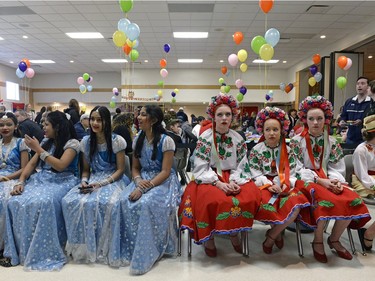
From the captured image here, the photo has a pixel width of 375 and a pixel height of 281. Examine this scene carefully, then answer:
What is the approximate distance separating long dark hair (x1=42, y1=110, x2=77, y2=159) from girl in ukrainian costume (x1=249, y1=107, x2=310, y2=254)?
5.56 ft

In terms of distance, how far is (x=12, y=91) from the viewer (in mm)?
15000

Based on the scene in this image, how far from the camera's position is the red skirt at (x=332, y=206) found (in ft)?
8.06

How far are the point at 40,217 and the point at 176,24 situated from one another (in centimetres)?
687

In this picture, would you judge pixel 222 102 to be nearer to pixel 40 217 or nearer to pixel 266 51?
pixel 40 217

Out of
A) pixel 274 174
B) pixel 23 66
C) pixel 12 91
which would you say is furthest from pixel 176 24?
pixel 12 91

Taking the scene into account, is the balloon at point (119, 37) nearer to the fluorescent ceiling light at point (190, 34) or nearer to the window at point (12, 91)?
the fluorescent ceiling light at point (190, 34)

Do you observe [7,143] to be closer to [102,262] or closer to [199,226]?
[102,262]

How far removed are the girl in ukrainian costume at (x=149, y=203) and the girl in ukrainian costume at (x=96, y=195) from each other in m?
0.12

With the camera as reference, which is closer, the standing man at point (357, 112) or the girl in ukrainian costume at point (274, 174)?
the girl in ukrainian costume at point (274, 174)

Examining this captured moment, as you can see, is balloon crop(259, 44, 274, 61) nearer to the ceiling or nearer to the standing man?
the ceiling

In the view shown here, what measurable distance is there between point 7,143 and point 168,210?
1714 millimetres

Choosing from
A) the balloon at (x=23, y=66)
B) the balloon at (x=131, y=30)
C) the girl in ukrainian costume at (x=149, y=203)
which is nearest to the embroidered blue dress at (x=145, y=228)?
the girl in ukrainian costume at (x=149, y=203)

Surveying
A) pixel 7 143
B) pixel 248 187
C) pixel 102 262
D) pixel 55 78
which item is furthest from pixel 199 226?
pixel 55 78

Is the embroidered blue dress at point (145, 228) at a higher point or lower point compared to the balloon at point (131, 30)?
lower
